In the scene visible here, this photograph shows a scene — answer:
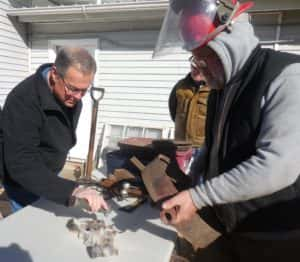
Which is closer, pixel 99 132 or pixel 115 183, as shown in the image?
pixel 115 183

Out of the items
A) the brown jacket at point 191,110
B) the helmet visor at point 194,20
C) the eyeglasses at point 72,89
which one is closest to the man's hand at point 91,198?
the eyeglasses at point 72,89

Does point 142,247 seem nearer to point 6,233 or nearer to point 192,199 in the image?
point 192,199

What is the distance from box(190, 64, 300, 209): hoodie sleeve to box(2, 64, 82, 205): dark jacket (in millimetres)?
782

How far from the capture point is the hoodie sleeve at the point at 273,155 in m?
0.80

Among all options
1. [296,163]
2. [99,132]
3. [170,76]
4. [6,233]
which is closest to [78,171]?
[99,132]

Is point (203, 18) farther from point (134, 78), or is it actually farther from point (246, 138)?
point (134, 78)

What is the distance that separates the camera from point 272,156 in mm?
806

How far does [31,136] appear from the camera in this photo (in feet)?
4.76

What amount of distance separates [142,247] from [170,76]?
3.62 meters


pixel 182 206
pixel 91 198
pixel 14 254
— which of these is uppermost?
pixel 182 206

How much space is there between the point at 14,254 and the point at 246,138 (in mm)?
941

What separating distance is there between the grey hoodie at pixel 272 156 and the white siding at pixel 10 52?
16.1 feet

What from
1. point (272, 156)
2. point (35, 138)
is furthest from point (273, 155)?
point (35, 138)

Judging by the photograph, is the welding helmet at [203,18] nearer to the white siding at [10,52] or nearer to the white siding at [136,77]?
the white siding at [136,77]
